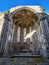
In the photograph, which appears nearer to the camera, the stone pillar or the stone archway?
the stone pillar

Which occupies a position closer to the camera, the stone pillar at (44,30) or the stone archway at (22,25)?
the stone pillar at (44,30)

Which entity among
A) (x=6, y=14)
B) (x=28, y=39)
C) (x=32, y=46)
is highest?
(x=6, y=14)

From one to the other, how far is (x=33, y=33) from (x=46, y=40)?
648cm

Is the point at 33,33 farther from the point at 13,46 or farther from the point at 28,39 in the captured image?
the point at 13,46

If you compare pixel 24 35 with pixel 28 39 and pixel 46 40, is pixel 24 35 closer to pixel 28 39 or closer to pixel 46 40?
pixel 28 39

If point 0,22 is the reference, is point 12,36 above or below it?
below

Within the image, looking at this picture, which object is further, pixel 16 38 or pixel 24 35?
pixel 24 35

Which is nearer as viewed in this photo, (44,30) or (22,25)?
(44,30)

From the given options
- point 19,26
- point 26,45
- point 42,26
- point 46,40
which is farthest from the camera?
point 19,26

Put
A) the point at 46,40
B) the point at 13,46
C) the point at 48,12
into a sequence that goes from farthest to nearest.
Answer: the point at 13,46, the point at 48,12, the point at 46,40

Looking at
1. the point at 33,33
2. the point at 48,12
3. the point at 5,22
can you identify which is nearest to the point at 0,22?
the point at 5,22

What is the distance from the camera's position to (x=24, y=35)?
527 inches

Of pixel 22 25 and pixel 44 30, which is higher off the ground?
pixel 22 25

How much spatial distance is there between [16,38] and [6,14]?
4.50 m
